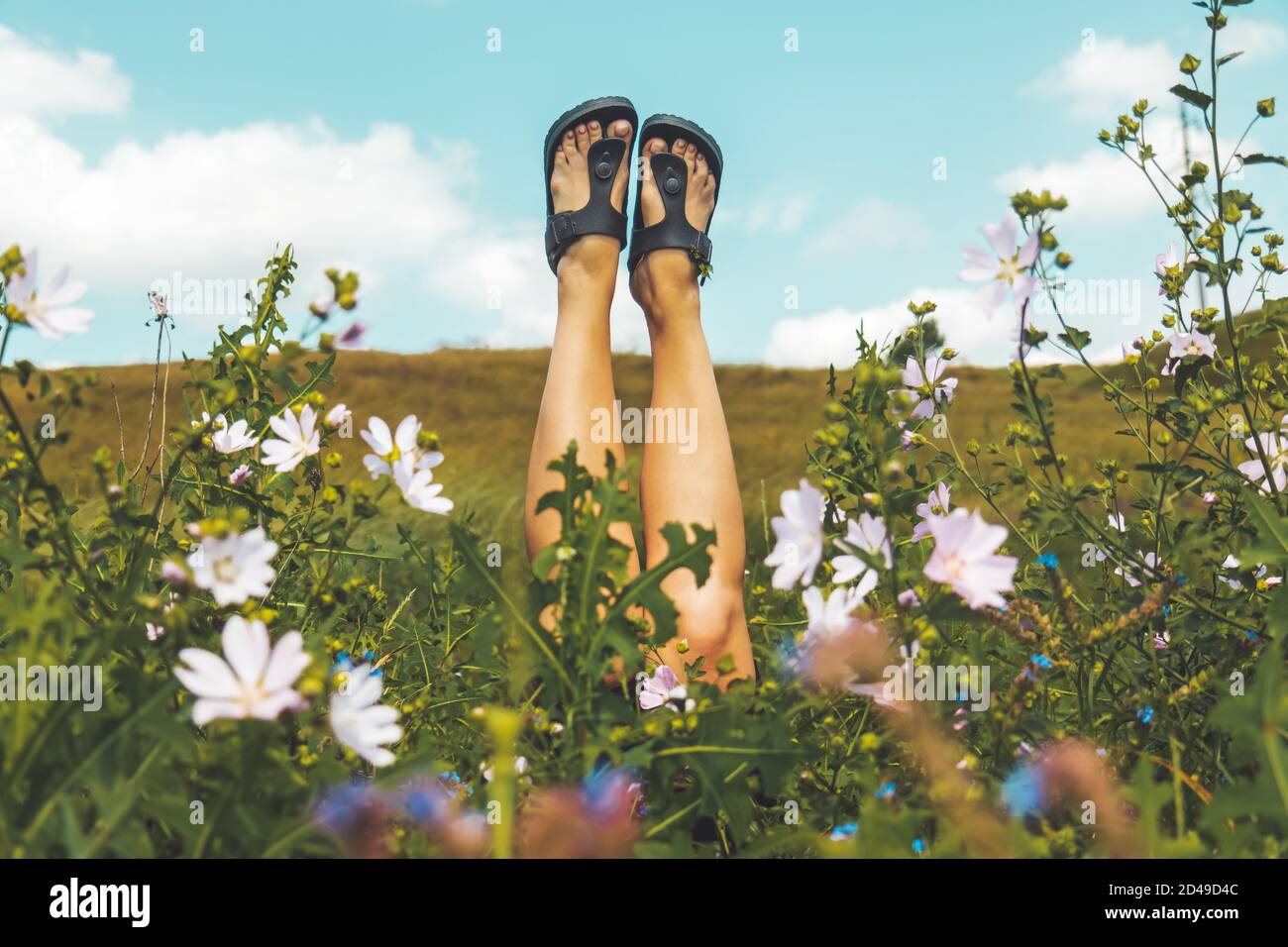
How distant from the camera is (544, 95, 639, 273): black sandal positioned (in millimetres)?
2559

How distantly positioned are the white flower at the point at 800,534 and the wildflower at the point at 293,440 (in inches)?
27.9

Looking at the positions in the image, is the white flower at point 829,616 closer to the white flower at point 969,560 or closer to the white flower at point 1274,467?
the white flower at point 969,560

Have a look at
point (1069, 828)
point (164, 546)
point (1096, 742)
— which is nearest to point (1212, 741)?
point (1096, 742)

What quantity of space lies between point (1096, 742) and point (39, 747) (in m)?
1.29

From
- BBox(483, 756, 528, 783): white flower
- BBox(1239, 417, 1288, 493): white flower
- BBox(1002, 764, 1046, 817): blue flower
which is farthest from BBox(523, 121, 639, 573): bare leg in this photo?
BBox(1239, 417, 1288, 493): white flower

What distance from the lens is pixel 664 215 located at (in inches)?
103

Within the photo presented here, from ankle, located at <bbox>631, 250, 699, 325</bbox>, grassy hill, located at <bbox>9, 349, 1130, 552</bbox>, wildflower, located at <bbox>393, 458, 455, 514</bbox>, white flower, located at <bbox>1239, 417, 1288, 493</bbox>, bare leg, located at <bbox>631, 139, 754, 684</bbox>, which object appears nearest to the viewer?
wildflower, located at <bbox>393, 458, 455, 514</bbox>

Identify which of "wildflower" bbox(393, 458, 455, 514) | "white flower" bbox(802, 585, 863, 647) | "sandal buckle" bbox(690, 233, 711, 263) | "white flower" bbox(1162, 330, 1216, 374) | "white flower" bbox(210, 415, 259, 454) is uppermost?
"sandal buckle" bbox(690, 233, 711, 263)

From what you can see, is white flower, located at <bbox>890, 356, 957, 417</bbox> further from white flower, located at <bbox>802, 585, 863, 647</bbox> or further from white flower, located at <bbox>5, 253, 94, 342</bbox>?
white flower, located at <bbox>5, 253, 94, 342</bbox>

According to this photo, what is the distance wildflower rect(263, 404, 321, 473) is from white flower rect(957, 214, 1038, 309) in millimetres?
917

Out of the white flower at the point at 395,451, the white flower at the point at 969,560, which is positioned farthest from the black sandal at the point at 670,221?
the white flower at the point at 969,560

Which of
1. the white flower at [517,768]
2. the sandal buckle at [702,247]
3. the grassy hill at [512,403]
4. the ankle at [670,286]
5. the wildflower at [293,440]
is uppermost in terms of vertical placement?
the grassy hill at [512,403]

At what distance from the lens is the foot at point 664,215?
253cm

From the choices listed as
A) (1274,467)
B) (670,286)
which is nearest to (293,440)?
(670,286)
